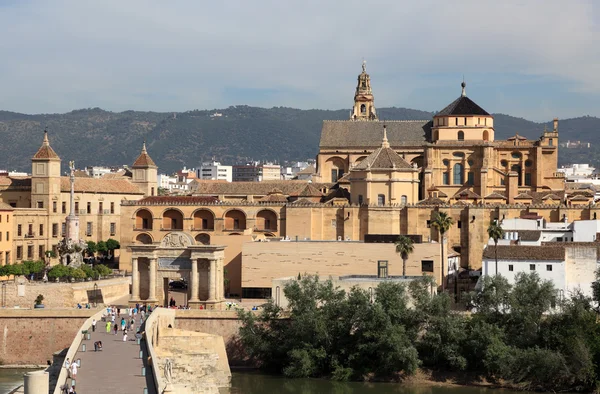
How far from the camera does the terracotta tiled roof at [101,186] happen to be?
98500 mm

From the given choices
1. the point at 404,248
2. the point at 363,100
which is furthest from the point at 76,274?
the point at 363,100

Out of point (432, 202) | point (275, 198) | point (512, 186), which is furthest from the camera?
point (275, 198)

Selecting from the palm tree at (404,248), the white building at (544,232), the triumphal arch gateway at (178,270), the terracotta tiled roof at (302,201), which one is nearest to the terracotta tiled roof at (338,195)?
the terracotta tiled roof at (302,201)

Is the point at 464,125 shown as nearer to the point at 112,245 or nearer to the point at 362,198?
the point at 362,198

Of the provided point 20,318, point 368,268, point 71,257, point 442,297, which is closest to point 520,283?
point 442,297

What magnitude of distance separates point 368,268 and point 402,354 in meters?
17.5

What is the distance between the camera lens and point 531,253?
2448 inches

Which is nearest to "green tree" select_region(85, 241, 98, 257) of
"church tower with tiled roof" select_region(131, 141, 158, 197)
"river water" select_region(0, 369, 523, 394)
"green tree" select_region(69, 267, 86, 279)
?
"church tower with tiled roof" select_region(131, 141, 158, 197)

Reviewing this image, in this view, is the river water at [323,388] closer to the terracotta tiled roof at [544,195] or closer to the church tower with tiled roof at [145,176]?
the terracotta tiled roof at [544,195]

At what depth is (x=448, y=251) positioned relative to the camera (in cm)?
7612

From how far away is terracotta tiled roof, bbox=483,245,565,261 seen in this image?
61.5m

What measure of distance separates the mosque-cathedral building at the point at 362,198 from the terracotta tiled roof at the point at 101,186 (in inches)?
5.8

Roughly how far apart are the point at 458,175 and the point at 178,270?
3434cm

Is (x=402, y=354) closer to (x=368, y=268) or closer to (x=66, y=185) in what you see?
(x=368, y=268)
